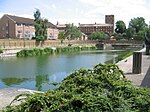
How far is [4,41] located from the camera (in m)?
51.5

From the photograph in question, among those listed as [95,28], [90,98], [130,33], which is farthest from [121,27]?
[90,98]

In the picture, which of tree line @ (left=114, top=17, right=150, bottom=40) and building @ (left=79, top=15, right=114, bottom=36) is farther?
building @ (left=79, top=15, right=114, bottom=36)

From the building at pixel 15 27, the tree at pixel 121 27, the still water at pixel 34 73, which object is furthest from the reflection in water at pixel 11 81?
the tree at pixel 121 27

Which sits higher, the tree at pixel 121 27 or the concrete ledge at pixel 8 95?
the tree at pixel 121 27

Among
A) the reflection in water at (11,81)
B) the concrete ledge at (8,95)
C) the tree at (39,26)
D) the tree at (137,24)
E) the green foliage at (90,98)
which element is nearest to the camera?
the green foliage at (90,98)

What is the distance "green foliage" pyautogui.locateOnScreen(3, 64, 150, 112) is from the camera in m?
2.21

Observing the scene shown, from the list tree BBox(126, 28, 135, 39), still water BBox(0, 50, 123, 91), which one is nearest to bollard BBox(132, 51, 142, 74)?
still water BBox(0, 50, 123, 91)

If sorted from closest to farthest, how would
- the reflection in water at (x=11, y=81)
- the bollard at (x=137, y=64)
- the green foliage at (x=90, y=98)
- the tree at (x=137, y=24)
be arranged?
the green foliage at (x=90, y=98)
the bollard at (x=137, y=64)
the reflection in water at (x=11, y=81)
the tree at (x=137, y=24)

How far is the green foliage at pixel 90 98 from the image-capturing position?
2.21m

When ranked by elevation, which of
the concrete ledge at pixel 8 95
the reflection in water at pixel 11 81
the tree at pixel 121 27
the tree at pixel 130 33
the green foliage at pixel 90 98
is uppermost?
the tree at pixel 121 27

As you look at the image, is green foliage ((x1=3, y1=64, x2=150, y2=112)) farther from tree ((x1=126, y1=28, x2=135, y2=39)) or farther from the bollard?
tree ((x1=126, y1=28, x2=135, y2=39))

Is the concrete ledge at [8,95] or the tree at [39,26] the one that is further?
the tree at [39,26]

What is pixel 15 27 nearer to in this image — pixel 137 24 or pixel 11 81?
pixel 137 24

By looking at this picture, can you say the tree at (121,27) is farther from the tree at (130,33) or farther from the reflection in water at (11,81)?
the reflection in water at (11,81)
